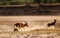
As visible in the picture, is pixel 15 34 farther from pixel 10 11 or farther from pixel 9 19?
pixel 10 11

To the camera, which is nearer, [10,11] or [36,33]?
[36,33]

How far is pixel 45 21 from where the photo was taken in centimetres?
1257

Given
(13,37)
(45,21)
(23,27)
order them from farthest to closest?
(45,21)
(23,27)
(13,37)

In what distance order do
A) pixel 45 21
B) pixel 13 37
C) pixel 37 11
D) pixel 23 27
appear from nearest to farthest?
pixel 13 37 → pixel 23 27 → pixel 45 21 → pixel 37 11

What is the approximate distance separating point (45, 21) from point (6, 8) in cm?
374

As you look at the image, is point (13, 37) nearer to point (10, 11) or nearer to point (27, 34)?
point (27, 34)

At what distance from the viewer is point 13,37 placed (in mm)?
8438

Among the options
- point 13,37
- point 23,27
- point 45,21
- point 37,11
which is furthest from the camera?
point 37,11

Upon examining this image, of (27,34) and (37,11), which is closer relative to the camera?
(27,34)

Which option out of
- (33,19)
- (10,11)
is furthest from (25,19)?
(10,11)

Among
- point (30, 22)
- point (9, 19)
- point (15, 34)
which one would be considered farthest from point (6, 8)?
point (15, 34)

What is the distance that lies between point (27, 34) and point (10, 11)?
21.6ft

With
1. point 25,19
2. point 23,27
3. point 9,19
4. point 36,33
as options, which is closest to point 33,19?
point 25,19

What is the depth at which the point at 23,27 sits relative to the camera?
10695 millimetres
